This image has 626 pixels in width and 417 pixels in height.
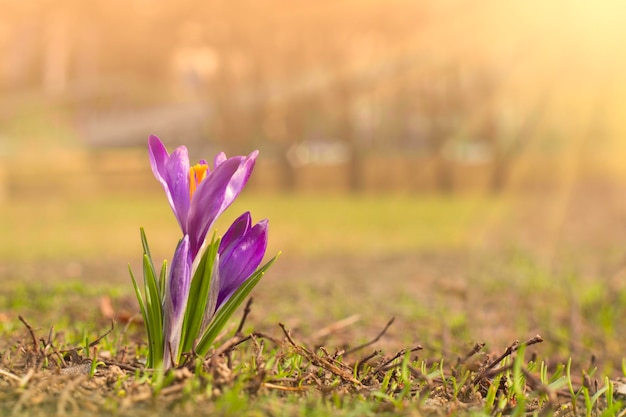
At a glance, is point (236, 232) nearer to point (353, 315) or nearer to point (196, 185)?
point (196, 185)

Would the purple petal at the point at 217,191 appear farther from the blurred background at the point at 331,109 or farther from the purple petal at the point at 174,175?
the blurred background at the point at 331,109

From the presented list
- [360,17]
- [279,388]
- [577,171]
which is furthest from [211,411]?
[577,171]

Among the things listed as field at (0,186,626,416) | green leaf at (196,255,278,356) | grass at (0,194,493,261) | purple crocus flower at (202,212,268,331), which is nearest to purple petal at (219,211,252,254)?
purple crocus flower at (202,212,268,331)

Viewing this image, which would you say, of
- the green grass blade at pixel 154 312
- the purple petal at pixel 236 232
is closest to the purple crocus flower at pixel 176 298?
the green grass blade at pixel 154 312

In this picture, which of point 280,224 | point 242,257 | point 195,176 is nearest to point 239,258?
point 242,257

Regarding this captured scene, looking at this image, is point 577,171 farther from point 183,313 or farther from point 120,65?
point 183,313

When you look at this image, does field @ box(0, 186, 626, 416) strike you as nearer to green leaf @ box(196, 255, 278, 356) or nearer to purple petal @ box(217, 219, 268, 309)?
green leaf @ box(196, 255, 278, 356)
